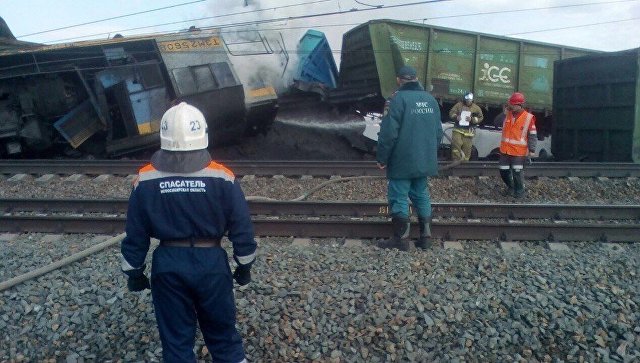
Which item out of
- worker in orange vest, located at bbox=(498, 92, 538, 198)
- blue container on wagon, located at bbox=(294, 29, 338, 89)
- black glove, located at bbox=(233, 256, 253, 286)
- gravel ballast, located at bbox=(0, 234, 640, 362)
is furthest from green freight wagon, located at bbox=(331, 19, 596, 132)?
black glove, located at bbox=(233, 256, 253, 286)

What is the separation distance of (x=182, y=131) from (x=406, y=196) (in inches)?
120

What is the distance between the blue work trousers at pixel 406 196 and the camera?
18.1ft

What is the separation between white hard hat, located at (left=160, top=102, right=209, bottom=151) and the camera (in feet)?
9.68

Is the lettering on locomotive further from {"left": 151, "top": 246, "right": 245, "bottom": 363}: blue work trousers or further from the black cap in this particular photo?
{"left": 151, "top": 246, "right": 245, "bottom": 363}: blue work trousers

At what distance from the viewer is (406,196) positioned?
5562mm

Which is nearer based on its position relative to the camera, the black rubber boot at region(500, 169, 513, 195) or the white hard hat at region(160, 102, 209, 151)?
the white hard hat at region(160, 102, 209, 151)

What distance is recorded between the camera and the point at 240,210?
9.93 ft

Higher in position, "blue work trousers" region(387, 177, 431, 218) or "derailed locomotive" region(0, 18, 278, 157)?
"derailed locomotive" region(0, 18, 278, 157)

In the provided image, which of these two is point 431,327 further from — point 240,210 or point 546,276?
point 240,210

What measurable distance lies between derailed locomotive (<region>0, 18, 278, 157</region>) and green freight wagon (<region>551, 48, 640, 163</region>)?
6302mm

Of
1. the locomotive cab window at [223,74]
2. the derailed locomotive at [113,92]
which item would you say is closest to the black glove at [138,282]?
the derailed locomotive at [113,92]

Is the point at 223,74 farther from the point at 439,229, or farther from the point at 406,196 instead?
the point at 406,196

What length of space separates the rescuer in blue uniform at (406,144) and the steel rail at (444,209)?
133 centimetres

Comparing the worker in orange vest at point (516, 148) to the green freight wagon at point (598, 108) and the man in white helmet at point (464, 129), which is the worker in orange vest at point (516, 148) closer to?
the man in white helmet at point (464, 129)
